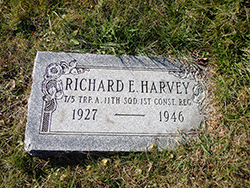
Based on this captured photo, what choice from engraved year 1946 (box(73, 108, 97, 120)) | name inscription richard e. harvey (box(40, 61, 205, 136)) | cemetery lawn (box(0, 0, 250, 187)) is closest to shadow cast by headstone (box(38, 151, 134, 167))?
cemetery lawn (box(0, 0, 250, 187))

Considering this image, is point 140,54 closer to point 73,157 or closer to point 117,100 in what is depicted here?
point 117,100

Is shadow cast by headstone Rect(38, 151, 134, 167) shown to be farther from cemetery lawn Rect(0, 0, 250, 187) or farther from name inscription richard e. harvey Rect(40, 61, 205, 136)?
name inscription richard e. harvey Rect(40, 61, 205, 136)

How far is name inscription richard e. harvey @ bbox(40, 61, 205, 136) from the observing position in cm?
221

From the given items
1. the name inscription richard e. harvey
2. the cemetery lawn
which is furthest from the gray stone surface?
the cemetery lawn

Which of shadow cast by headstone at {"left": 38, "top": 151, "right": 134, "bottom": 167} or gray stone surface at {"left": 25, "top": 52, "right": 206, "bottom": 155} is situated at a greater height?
gray stone surface at {"left": 25, "top": 52, "right": 206, "bottom": 155}

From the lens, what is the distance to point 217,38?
2.62 m

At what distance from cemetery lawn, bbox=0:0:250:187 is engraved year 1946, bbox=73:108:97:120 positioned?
1.47ft

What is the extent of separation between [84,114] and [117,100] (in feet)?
1.24

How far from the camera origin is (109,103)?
2.26 metres

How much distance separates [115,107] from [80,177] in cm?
87

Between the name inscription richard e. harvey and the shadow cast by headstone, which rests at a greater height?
the name inscription richard e. harvey

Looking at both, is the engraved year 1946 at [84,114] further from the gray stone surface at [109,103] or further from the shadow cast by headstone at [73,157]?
the shadow cast by headstone at [73,157]

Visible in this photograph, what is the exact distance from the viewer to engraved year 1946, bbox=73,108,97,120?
2.21 meters

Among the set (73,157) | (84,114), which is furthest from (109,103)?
(73,157)
